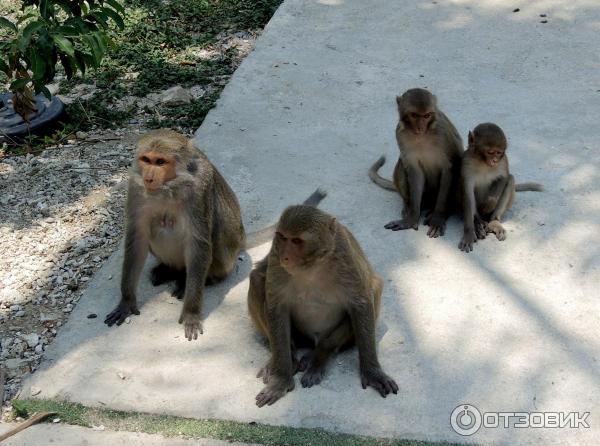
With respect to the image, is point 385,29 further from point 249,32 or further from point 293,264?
point 293,264

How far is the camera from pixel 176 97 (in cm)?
821

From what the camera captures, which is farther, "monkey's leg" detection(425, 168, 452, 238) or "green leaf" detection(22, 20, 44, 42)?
"green leaf" detection(22, 20, 44, 42)

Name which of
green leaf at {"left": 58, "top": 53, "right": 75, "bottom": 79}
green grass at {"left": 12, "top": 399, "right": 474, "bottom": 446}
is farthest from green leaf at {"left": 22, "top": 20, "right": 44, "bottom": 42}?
green grass at {"left": 12, "top": 399, "right": 474, "bottom": 446}

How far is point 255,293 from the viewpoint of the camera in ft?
16.0

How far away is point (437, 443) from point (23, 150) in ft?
16.1

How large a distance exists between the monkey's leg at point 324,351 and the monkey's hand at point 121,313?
125cm

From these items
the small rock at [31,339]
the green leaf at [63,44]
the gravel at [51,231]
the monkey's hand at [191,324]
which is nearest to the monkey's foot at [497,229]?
the monkey's hand at [191,324]

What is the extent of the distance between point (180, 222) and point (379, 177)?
2.03 m

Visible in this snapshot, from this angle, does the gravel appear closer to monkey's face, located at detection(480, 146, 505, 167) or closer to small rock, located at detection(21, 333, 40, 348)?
small rock, located at detection(21, 333, 40, 348)

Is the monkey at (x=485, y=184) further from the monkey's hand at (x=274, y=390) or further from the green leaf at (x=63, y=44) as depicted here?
the green leaf at (x=63, y=44)

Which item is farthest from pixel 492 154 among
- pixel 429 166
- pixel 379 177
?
pixel 379 177

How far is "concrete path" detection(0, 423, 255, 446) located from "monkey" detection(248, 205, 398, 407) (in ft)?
1.74

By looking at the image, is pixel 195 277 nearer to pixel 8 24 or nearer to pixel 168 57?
pixel 8 24

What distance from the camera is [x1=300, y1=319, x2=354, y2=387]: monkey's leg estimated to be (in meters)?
4.78
